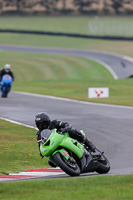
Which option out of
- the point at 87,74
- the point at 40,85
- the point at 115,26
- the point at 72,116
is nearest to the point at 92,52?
the point at 115,26

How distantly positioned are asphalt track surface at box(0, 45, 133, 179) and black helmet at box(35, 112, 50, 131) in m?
1.81

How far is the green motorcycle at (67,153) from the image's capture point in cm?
1005

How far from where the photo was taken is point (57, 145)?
33.2ft

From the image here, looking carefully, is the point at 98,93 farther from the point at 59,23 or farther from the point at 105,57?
the point at 59,23

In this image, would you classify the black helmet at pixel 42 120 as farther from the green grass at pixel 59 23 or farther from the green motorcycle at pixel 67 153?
the green grass at pixel 59 23

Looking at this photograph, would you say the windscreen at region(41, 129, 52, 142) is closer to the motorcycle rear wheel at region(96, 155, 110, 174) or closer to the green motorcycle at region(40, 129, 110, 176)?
the green motorcycle at region(40, 129, 110, 176)

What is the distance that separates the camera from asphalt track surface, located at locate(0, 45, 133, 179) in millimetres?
13584

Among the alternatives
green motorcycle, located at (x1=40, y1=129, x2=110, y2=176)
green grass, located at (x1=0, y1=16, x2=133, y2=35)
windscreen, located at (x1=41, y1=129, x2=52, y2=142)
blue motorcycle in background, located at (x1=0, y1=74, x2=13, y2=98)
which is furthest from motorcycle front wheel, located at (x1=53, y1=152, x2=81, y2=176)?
green grass, located at (x1=0, y1=16, x2=133, y2=35)

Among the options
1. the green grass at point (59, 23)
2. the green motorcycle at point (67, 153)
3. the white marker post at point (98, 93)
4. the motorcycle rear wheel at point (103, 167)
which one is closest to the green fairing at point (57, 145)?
the green motorcycle at point (67, 153)

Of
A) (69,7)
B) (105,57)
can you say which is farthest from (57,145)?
(69,7)

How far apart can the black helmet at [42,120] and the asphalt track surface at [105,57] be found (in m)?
39.7

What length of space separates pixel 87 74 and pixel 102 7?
30.2 metres

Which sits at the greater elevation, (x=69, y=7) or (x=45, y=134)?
(x=69, y=7)

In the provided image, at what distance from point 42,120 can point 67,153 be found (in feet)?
2.89
